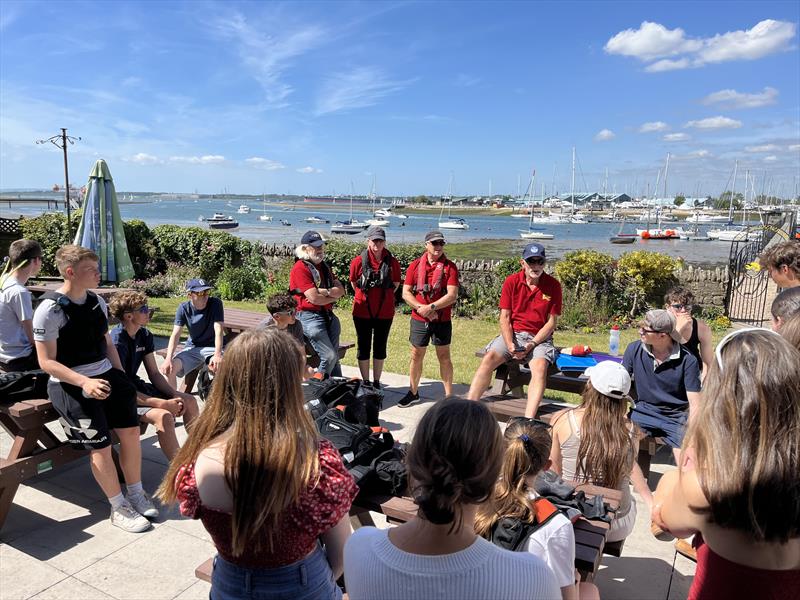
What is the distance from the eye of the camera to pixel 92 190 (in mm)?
9633

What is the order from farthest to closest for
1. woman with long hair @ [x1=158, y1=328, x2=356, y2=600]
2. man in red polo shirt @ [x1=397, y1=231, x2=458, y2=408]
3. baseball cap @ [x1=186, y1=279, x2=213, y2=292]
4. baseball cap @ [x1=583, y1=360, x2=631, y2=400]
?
man in red polo shirt @ [x1=397, y1=231, x2=458, y2=408], baseball cap @ [x1=186, y1=279, x2=213, y2=292], baseball cap @ [x1=583, y1=360, x2=631, y2=400], woman with long hair @ [x1=158, y1=328, x2=356, y2=600]

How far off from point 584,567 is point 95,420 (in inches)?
116

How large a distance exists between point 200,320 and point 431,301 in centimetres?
232

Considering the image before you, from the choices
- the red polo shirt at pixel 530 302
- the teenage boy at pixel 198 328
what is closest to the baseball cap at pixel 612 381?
the red polo shirt at pixel 530 302

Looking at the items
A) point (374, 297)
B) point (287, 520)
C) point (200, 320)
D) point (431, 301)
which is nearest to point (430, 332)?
point (431, 301)

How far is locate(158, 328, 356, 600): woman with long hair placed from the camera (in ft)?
5.64

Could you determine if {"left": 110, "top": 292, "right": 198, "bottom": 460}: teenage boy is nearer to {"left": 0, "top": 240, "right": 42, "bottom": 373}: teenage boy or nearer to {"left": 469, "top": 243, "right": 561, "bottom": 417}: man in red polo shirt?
{"left": 0, "top": 240, "right": 42, "bottom": 373}: teenage boy

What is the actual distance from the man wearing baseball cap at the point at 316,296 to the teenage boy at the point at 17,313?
219 cm

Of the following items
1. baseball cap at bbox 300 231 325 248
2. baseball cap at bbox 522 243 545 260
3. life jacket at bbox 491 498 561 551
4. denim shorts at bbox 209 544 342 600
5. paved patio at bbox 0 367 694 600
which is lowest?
paved patio at bbox 0 367 694 600

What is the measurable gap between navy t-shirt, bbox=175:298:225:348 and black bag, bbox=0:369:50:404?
1.73 meters

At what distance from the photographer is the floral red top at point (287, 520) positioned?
5.80 ft

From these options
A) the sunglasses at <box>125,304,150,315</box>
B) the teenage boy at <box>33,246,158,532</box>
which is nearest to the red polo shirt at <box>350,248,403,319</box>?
the sunglasses at <box>125,304,150,315</box>

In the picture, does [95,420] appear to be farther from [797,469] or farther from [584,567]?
[797,469]

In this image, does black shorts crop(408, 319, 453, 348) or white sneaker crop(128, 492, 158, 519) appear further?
black shorts crop(408, 319, 453, 348)
